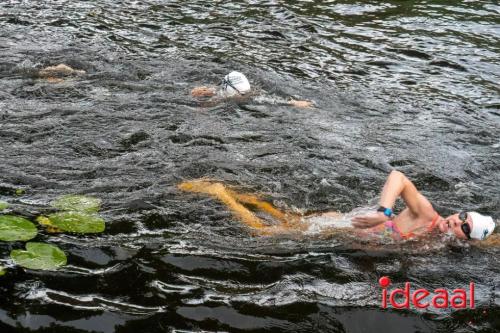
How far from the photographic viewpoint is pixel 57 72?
1040 cm

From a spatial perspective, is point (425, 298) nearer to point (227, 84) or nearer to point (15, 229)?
point (15, 229)

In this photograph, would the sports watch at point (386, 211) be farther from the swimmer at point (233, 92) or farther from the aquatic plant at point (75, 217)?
the swimmer at point (233, 92)

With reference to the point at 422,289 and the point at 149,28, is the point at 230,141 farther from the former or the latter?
the point at 149,28

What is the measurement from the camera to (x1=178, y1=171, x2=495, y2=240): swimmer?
19.6 ft

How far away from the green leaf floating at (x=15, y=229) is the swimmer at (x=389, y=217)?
2.17 meters

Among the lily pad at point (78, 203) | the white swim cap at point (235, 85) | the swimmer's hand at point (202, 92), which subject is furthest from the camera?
the white swim cap at point (235, 85)

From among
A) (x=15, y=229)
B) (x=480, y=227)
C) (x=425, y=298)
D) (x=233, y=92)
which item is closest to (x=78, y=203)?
(x=15, y=229)

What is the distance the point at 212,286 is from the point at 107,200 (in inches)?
75.9

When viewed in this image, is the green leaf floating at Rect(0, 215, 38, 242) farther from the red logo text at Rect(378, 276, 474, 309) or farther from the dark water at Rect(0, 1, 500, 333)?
the red logo text at Rect(378, 276, 474, 309)

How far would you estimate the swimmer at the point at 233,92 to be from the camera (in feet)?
32.8

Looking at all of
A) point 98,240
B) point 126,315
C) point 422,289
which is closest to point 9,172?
point 98,240

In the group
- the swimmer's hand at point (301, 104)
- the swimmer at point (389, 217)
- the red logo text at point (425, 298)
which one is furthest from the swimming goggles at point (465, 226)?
the swimmer's hand at point (301, 104)

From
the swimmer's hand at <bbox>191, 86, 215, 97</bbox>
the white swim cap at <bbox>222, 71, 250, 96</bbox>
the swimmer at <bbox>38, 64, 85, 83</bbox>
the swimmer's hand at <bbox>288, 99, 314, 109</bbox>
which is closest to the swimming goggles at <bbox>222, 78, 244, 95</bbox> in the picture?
the white swim cap at <bbox>222, 71, 250, 96</bbox>

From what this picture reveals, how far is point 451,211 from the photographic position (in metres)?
7.05
